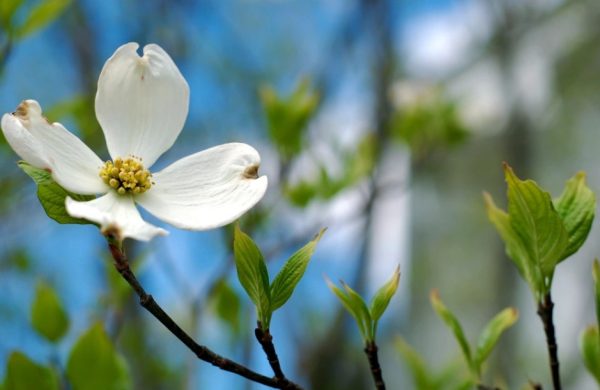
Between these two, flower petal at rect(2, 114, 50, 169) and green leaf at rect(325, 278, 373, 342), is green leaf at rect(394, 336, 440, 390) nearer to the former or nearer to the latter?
green leaf at rect(325, 278, 373, 342)

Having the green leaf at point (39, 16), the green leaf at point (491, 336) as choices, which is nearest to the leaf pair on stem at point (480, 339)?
the green leaf at point (491, 336)

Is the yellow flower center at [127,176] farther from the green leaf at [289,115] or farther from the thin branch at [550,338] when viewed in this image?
the green leaf at [289,115]

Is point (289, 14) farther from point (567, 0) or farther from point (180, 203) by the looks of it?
point (180, 203)

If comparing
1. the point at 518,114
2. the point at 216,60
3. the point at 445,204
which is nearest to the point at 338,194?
the point at 518,114

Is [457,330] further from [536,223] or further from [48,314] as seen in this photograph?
[48,314]

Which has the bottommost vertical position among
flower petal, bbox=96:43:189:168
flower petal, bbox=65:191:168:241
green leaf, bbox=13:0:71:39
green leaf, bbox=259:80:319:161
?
flower petal, bbox=65:191:168:241

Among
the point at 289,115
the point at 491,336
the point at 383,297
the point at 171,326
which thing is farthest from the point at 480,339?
the point at 289,115

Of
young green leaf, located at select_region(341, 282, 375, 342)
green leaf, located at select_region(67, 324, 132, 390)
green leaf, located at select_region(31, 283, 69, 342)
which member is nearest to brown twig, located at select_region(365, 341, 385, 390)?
young green leaf, located at select_region(341, 282, 375, 342)
